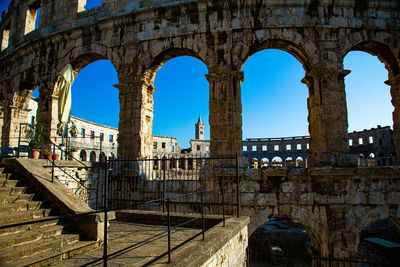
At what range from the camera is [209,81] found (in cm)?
820

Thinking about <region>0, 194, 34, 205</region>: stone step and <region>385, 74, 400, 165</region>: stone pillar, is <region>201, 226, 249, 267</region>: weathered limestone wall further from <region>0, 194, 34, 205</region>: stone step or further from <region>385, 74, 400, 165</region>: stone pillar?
<region>385, 74, 400, 165</region>: stone pillar

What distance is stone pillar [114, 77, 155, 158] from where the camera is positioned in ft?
27.9

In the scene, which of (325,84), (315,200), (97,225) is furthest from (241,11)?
(97,225)

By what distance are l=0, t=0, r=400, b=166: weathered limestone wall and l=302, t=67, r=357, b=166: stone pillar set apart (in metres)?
0.03

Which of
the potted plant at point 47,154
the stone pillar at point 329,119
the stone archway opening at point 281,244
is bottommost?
the stone archway opening at point 281,244

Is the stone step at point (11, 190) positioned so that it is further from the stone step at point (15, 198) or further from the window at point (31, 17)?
the window at point (31, 17)

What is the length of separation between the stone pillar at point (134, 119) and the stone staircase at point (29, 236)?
3.87 m

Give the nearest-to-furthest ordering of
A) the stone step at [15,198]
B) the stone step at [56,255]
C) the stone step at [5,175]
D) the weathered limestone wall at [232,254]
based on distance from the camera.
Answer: the stone step at [56,255] < the weathered limestone wall at [232,254] < the stone step at [15,198] < the stone step at [5,175]

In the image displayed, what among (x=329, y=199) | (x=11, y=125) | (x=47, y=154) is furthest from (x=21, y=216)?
(x=11, y=125)

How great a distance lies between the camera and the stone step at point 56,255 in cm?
291

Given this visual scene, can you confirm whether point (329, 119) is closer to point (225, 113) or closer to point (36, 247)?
point (225, 113)

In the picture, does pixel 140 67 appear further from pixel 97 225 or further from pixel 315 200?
pixel 315 200

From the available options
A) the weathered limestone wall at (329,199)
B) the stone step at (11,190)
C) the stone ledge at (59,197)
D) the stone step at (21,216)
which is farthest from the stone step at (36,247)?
the weathered limestone wall at (329,199)

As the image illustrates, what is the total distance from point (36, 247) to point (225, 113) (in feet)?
19.7
